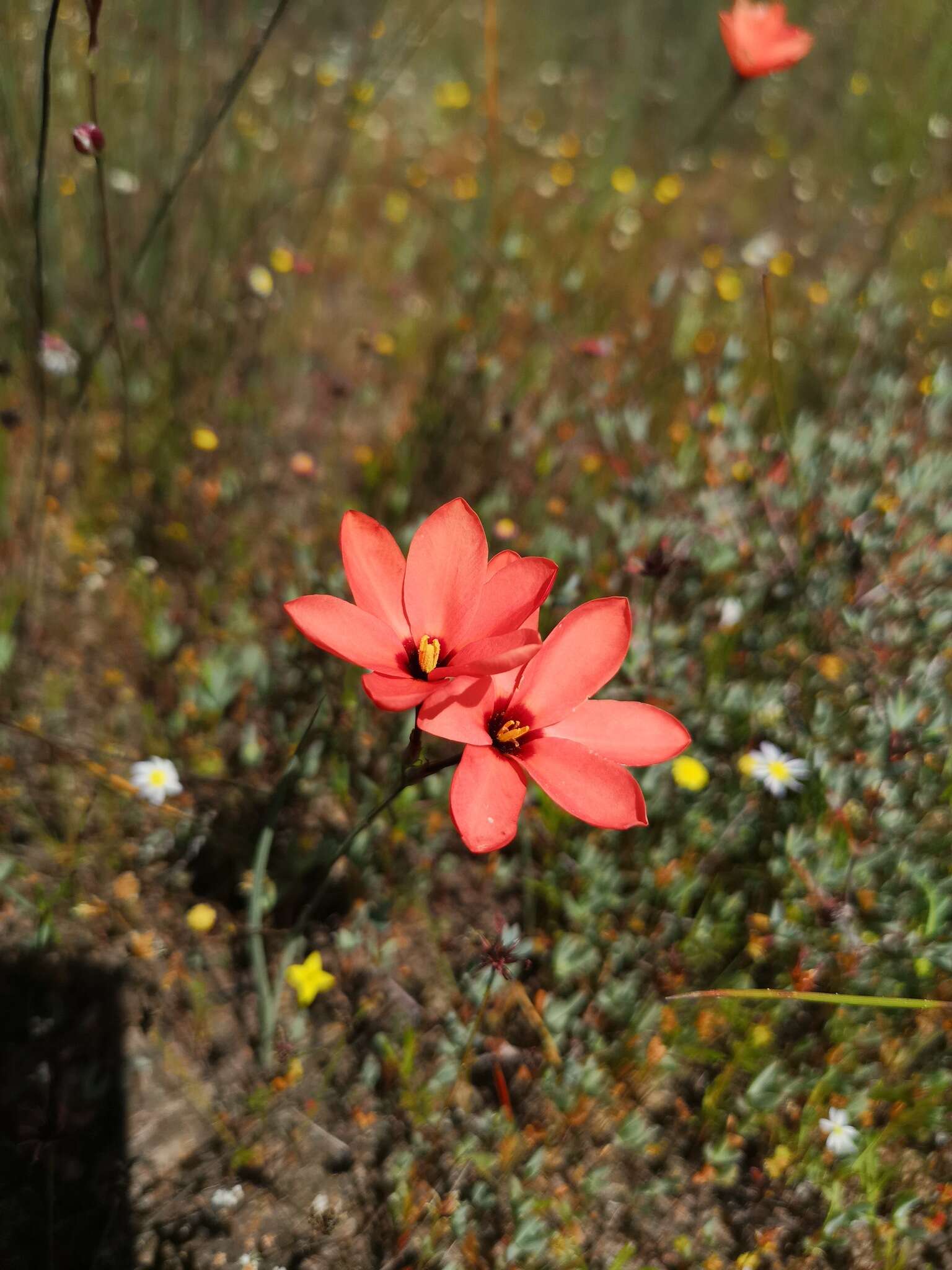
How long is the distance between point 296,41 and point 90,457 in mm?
1823

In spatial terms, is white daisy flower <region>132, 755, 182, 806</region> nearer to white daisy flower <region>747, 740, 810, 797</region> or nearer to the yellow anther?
the yellow anther

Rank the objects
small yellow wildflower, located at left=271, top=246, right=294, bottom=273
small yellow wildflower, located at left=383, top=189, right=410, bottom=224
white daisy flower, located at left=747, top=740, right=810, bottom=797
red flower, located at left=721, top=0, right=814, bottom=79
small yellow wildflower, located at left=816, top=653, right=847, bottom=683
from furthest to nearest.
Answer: small yellow wildflower, located at left=383, top=189, right=410, bottom=224, small yellow wildflower, located at left=271, top=246, right=294, bottom=273, red flower, located at left=721, top=0, right=814, bottom=79, small yellow wildflower, located at left=816, top=653, right=847, bottom=683, white daisy flower, located at left=747, top=740, right=810, bottom=797

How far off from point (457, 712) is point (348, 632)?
0.14 m

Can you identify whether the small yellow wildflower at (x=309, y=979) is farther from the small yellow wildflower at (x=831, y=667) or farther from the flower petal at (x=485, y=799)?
the small yellow wildflower at (x=831, y=667)

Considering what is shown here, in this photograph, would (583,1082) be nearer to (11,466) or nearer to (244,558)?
(244,558)

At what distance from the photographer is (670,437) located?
8.71 feet

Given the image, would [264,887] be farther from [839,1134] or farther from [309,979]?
[839,1134]

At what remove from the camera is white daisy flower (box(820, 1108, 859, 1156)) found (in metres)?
1.31

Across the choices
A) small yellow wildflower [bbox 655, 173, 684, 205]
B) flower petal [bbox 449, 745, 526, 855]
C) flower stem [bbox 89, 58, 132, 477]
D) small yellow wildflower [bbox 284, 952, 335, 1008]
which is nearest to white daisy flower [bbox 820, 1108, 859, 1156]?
small yellow wildflower [bbox 284, 952, 335, 1008]

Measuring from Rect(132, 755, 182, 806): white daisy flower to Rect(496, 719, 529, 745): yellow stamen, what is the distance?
774 millimetres

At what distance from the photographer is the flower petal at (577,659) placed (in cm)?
92

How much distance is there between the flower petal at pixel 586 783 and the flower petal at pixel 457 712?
8cm

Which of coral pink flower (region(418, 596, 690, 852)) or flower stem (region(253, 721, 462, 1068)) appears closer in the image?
coral pink flower (region(418, 596, 690, 852))

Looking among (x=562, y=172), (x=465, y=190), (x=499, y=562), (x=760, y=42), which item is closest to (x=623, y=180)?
(x=562, y=172)
